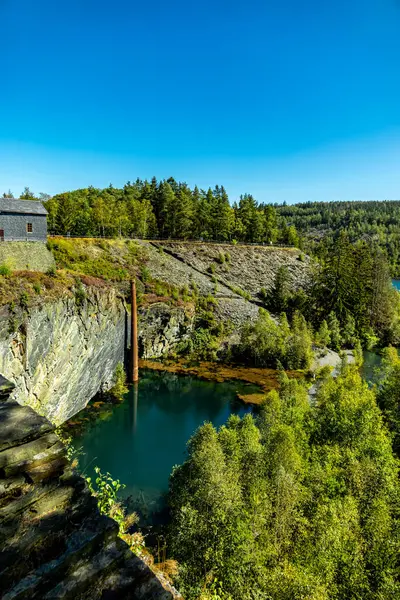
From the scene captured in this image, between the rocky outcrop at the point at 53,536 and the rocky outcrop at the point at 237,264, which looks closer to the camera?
the rocky outcrop at the point at 53,536

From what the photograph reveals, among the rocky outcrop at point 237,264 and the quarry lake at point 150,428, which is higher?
the rocky outcrop at point 237,264

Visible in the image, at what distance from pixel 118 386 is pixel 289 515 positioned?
2625 centimetres

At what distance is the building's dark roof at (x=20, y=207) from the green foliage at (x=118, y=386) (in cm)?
1839

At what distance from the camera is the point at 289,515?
1376 cm

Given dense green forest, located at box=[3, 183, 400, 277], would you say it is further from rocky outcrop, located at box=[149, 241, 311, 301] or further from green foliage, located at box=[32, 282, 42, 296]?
green foliage, located at box=[32, 282, 42, 296]

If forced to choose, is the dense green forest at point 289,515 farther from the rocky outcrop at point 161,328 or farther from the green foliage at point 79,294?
the rocky outcrop at point 161,328

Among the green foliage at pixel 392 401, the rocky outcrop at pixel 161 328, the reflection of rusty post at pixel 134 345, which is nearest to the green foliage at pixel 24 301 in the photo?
the reflection of rusty post at pixel 134 345

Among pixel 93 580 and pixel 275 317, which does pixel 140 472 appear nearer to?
pixel 93 580

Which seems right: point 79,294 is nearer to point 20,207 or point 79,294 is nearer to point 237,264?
point 20,207

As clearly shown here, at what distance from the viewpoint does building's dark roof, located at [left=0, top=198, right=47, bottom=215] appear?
33406mm

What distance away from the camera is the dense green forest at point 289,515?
10.9m

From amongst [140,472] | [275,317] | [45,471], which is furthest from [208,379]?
[45,471]

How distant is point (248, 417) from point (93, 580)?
17.8 metres

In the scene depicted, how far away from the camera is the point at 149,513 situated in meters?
20.5
